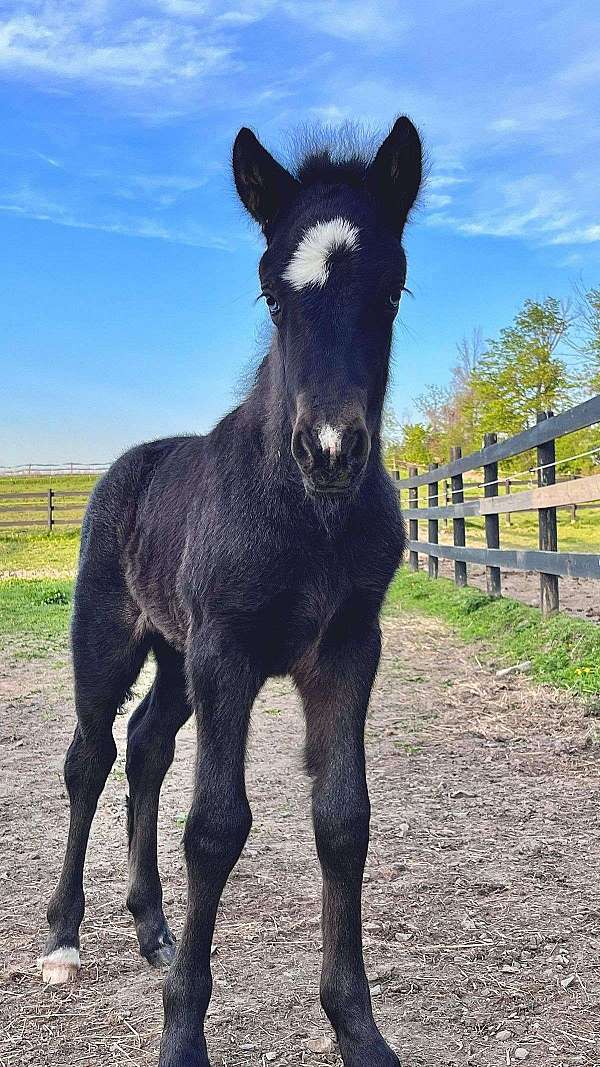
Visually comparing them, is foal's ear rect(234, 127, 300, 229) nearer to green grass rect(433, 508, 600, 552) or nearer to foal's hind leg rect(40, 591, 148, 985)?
foal's hind leg rect(40, 591, 148, 985)

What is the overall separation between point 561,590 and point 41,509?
80.2 feet

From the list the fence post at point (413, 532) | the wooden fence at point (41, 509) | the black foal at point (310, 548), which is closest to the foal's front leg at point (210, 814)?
the black foal at point (310, 548)

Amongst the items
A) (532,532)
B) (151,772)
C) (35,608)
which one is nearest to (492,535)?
(35,608)

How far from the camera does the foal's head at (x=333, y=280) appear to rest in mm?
2203

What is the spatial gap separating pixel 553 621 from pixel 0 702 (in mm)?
4944

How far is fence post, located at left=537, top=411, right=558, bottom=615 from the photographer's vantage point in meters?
8.55

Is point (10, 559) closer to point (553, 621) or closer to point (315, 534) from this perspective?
point (553, 621)

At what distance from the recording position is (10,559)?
23.7m

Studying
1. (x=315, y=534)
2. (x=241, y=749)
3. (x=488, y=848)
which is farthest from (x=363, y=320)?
(x=488, y=848)

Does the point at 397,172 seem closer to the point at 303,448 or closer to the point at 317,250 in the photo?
the point at 317,250

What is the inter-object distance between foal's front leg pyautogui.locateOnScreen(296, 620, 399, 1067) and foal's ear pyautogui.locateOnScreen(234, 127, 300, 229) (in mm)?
1325

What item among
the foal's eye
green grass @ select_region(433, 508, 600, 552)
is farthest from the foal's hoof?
green grass @ select_region(433, 508, 600, 552)

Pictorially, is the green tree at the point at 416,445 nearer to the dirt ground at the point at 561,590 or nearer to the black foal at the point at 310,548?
the dirt ground at the point at 561,590

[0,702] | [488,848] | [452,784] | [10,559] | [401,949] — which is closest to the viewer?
[401,949]
